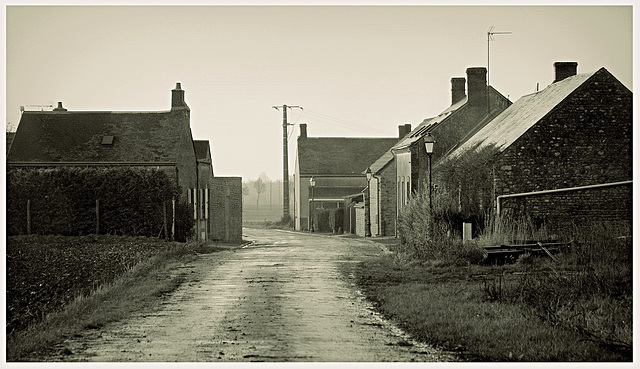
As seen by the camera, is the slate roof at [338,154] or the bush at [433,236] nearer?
the bush at [433,236]

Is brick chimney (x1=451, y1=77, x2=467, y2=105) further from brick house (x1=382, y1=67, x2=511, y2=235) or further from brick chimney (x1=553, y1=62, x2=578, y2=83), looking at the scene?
brick chimney (x1=553, y1=62, x2=578, y2=83)

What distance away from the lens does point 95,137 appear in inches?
1326

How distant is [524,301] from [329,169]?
4776 centimetres

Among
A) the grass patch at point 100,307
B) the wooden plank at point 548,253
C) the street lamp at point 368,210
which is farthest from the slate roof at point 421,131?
the grass patch at point 100,307

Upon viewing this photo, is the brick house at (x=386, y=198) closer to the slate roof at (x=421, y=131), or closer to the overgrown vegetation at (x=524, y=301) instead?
the slate roof at (x=421, y=131)

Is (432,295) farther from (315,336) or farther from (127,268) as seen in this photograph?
(127,268)

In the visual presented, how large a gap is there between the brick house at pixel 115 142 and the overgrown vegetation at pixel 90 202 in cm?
210

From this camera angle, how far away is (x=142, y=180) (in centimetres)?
2992

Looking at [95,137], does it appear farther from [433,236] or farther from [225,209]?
[433,236]

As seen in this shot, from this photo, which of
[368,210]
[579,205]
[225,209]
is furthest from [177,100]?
[579,205]

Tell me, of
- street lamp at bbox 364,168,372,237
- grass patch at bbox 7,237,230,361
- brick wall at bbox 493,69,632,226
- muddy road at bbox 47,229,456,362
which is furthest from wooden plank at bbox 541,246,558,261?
street lamp at bbox 364,168,372,237

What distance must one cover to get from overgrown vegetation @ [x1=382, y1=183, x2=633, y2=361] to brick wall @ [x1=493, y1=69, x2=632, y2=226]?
20.4 feet

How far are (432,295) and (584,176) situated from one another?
472 inches

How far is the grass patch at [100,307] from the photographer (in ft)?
33.3
